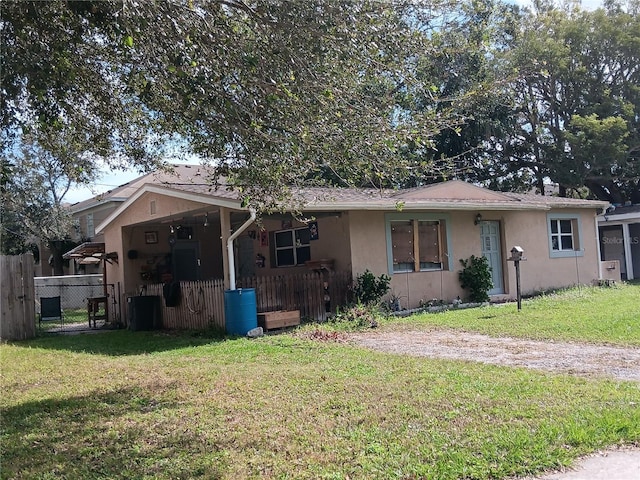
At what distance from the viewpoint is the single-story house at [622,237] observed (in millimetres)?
23203

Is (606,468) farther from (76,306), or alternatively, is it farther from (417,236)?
(76,306)

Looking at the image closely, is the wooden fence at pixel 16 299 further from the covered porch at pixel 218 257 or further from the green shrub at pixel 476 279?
the green shrub at pixel 476 279

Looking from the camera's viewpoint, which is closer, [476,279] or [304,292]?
[304,292]

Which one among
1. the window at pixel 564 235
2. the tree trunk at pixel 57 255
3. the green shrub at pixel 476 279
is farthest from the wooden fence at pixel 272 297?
the tree trunk at pixel 57 255

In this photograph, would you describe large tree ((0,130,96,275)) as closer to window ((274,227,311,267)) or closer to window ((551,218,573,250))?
window ((274,227,311,267))

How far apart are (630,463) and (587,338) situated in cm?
560

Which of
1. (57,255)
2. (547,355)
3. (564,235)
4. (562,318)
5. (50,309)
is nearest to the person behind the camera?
(547,355)

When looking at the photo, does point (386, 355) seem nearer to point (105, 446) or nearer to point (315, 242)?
point (105, 446)

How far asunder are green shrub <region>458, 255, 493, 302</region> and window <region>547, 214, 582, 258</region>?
3350mm

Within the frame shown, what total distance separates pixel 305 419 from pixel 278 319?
6.83 metres

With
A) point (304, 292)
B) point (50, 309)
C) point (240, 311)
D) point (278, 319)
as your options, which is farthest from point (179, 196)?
point (50, 309)

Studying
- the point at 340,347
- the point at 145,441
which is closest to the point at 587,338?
the point at 340,347

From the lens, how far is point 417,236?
1533cm

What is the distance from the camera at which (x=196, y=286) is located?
13438 millimetres
